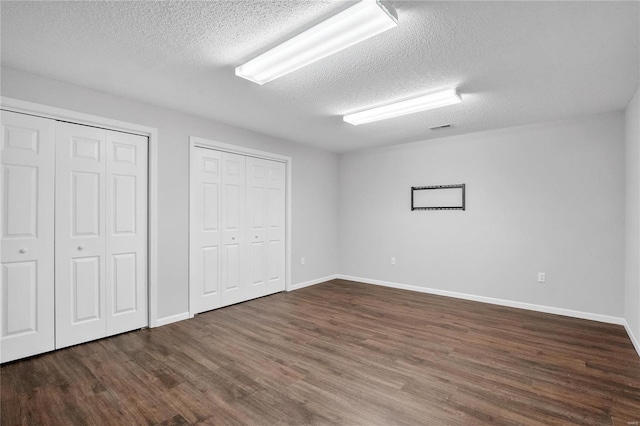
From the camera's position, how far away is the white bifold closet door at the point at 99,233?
293 centimetres

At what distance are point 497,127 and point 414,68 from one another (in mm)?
2445

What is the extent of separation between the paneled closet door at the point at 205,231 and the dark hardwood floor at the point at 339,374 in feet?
1.18

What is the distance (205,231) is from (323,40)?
114 inches

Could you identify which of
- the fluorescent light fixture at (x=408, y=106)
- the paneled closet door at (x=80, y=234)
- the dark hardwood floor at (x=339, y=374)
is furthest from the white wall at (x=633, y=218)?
the paneled closet door at (x=80, y=234)

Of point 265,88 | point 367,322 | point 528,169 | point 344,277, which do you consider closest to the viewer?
point 265,88

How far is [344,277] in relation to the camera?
6188 mm

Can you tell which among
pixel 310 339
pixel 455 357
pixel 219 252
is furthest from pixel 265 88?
pixel 455 357

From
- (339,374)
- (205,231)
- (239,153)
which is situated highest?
(239,153)

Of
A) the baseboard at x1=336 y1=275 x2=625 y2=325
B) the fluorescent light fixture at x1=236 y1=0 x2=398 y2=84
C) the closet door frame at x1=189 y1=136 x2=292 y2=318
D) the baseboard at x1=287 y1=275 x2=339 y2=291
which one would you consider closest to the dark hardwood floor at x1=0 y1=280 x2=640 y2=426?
the baseboard at x1=336 y1=275 x2=625 y2=325

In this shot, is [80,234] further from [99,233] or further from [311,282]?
[311,282]

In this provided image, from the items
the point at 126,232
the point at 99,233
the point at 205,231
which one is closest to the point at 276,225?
the point at 205,231

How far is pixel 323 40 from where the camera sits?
6.76 feet

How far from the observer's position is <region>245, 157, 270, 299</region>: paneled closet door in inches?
183

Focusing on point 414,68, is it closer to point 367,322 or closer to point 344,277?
point 367,322
